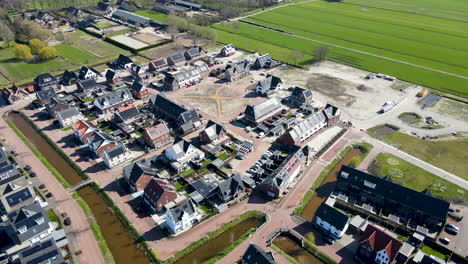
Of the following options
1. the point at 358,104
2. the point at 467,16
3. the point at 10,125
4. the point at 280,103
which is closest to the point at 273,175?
the point at 280,103

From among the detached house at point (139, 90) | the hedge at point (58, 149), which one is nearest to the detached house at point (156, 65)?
the detached house at point (139, 90)

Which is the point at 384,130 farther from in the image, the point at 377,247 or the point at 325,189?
the point at 377,247

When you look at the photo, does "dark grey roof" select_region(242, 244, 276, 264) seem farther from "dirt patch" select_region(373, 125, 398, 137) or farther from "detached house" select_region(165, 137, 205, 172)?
"dirt patch" select_region(373, 125, 398, 137)

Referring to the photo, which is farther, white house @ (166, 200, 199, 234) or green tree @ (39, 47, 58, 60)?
green tree @ (39, 47, 58, 60)

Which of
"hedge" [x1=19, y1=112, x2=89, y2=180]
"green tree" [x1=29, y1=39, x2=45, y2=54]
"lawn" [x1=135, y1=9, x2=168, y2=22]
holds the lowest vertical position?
"hedge" [x1=19, y1=112, x2=89, y2=180]

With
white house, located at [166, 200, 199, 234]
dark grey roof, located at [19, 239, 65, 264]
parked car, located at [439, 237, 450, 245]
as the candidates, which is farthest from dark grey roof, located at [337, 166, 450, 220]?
dark grey roof, located at [19, 239, 65, 264]

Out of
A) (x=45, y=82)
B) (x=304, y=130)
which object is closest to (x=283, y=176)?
(x=304, y=130)
